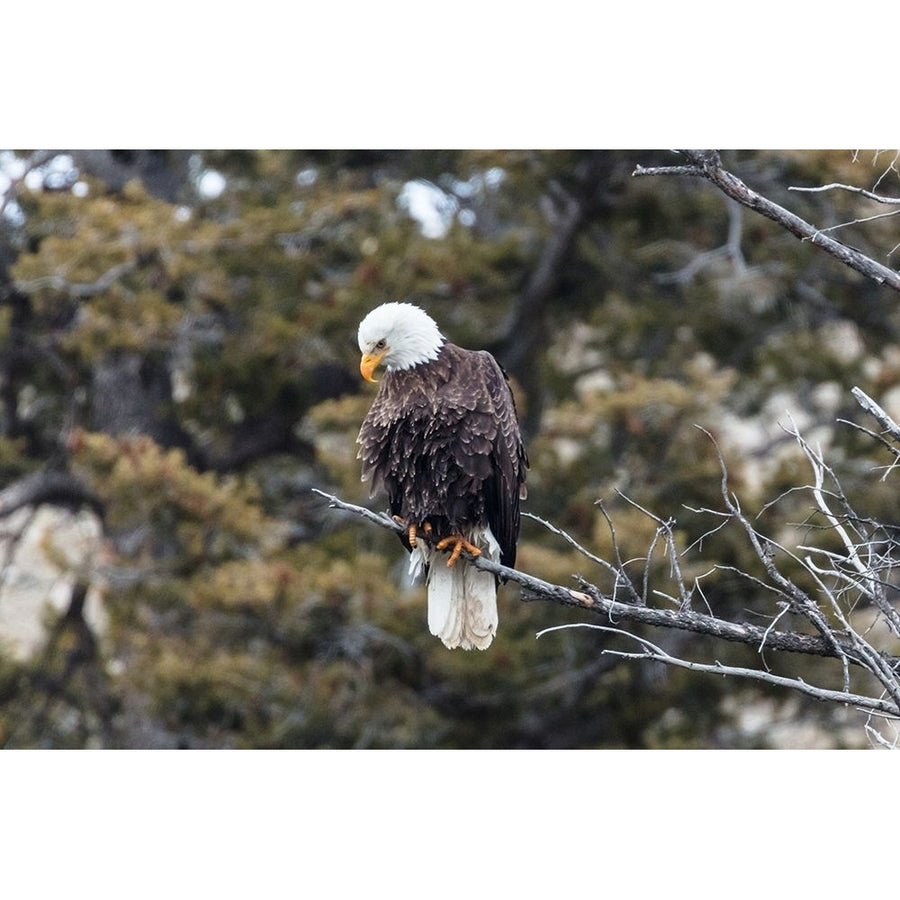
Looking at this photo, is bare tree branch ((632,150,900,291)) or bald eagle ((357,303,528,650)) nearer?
bare tree branch ((632,150,900,291))

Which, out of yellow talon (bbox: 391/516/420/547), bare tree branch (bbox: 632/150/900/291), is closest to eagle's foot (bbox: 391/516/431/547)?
yellow talon (bbox: 391/516/420/547)

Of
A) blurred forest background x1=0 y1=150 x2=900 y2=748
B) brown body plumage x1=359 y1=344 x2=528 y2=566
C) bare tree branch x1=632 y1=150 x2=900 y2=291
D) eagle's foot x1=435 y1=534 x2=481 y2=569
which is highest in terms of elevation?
bare tree branch x1=632 y1=150 x2=900 y2=291

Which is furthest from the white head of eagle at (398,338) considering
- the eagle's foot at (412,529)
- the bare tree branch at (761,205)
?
the bare tree branch at (761,205)

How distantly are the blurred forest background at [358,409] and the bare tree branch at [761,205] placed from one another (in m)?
3.55

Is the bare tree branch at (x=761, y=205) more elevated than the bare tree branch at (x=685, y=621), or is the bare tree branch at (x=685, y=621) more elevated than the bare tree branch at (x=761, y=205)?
the bare tree branch at (x=761, y=205)

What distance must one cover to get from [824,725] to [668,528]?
5.06m

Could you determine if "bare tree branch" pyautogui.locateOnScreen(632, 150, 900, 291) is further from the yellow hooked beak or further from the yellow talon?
the yellow talon

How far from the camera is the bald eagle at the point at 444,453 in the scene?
2.96 m

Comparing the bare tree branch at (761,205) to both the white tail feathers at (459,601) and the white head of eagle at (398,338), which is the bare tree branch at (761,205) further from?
the white tail feathers at (459,601)

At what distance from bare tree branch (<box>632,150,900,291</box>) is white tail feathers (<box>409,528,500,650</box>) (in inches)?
44.9

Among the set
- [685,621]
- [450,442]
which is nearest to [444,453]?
[450,442]

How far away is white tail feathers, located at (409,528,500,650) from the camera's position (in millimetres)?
2949

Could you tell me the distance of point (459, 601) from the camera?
299 centimetres
